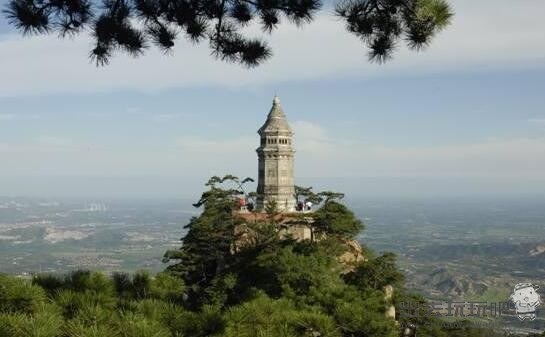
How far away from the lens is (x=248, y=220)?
113 feet

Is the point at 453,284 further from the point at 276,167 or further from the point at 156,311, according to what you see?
the point at 156,311

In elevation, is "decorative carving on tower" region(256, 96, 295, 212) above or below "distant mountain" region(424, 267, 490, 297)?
above

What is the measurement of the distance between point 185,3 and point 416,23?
3.45 m

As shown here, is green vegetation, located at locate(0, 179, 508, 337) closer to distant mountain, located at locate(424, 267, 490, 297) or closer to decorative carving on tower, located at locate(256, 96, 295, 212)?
decorative carving on tower, located at locate(256, 96, 295, 212)

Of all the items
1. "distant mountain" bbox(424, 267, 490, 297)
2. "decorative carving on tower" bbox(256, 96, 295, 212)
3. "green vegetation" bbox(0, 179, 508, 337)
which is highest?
"decorative carving on tower" bbox(256, 96, 295, 212)

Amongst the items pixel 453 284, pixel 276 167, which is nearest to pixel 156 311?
pixel 276 167

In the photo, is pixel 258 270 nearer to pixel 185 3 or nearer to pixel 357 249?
pixel 357 249

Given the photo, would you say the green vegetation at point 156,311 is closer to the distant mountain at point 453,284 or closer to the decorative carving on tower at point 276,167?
the decorative carving on tower at point 276,167

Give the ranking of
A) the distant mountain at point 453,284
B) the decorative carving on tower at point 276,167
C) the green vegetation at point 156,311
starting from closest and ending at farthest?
the green vegetation at point 156,311
the decorative carving on tower at point 276,167
the distant mountain at point 453,284

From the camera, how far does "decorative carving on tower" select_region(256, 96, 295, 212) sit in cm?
3988

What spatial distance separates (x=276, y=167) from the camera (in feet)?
131

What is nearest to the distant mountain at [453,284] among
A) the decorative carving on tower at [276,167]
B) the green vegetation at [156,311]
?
the decorative carving on tower at [276,167]

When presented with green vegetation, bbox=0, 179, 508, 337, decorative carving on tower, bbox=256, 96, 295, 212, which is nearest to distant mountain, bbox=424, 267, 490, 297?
decorative carving on tower, bbox=256, 96, 295, 212

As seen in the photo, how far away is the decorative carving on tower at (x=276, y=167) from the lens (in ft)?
131
